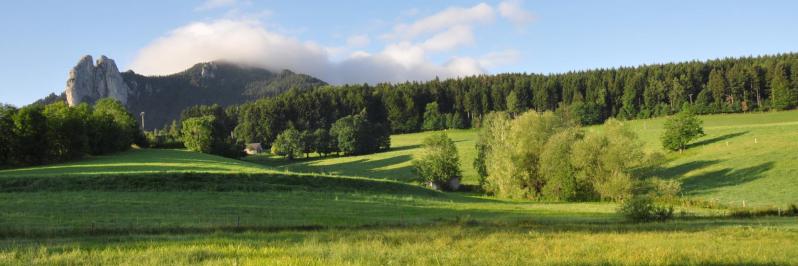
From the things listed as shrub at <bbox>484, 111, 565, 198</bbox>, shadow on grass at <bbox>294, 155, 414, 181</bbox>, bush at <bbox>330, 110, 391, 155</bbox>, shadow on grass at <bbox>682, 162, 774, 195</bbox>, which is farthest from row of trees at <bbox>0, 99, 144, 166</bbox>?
shadow on grass at <bbox>682, 162, 774, 195</bbox>

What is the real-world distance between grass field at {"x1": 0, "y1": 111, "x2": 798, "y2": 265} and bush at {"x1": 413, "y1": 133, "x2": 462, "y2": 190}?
76.6ft

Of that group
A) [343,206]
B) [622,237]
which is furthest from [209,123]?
[622,237]

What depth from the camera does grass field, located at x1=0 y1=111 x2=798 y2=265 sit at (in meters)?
13.0

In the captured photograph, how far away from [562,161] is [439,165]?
75.5 feet

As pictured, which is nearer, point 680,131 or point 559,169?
point 559,169

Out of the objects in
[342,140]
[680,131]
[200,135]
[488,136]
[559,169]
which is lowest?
[559,169]

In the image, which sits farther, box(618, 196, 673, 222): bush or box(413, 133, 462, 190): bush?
box(413, 133, 462, 190): bush

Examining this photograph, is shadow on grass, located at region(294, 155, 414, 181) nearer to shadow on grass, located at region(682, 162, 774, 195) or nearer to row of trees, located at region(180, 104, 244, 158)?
row of trees, located at region(180, 104, 244, 158)

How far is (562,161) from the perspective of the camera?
62844 mm

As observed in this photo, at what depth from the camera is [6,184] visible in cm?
4194

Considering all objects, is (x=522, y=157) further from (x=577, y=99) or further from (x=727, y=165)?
(x=577, y=99)

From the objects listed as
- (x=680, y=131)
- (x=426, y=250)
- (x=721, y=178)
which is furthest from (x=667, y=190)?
(x=426, y=250)

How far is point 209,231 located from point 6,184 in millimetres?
31062

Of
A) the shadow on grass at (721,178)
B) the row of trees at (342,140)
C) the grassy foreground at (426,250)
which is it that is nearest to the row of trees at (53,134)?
the row of trees at (342,140)
